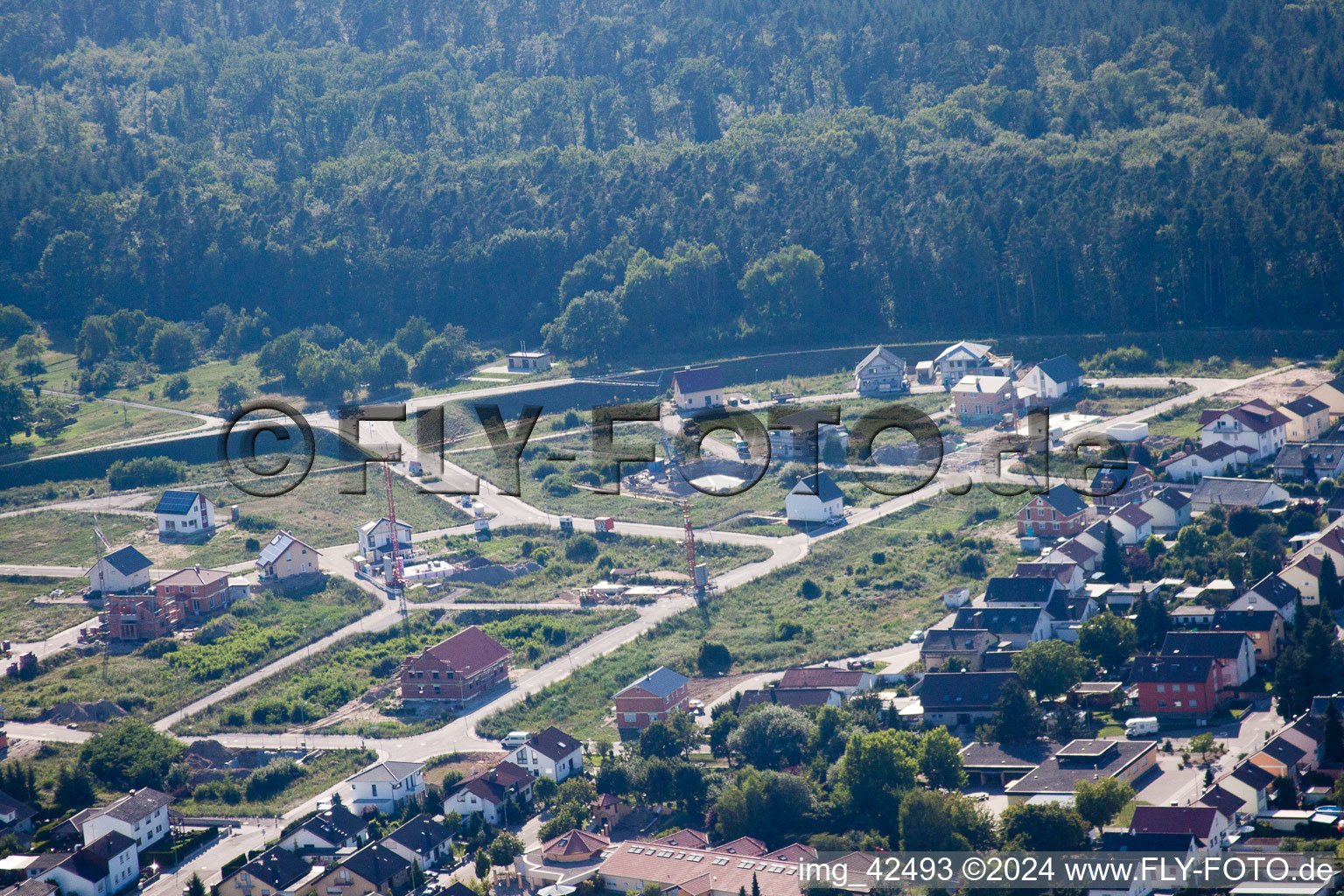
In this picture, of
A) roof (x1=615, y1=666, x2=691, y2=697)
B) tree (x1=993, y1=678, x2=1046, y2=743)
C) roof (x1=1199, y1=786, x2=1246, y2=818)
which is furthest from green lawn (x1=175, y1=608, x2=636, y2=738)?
roof (x1=1199, y1=786, x2=1246, y2=818)

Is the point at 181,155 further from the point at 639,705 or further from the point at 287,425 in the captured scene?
the point at 639,705

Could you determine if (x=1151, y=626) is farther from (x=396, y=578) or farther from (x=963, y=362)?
(x=963, y=362)

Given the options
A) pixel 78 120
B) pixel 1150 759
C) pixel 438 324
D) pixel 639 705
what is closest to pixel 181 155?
A: pixel 78 120

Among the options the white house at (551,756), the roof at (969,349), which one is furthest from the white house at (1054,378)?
the white house at (551,756)

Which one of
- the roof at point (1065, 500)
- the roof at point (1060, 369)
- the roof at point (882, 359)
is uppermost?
the roof at point (882, 359)

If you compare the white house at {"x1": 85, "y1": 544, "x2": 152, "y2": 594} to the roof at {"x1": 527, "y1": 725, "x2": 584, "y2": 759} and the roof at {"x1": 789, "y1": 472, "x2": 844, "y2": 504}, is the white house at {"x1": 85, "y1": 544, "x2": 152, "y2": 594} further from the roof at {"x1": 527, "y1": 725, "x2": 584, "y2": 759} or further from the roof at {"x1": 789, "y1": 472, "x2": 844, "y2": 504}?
the roof at {"x1": 789, "y1": 472, "x2": 844, "y2": 504}

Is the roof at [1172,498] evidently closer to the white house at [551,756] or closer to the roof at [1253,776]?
the roof at [1253,776]
